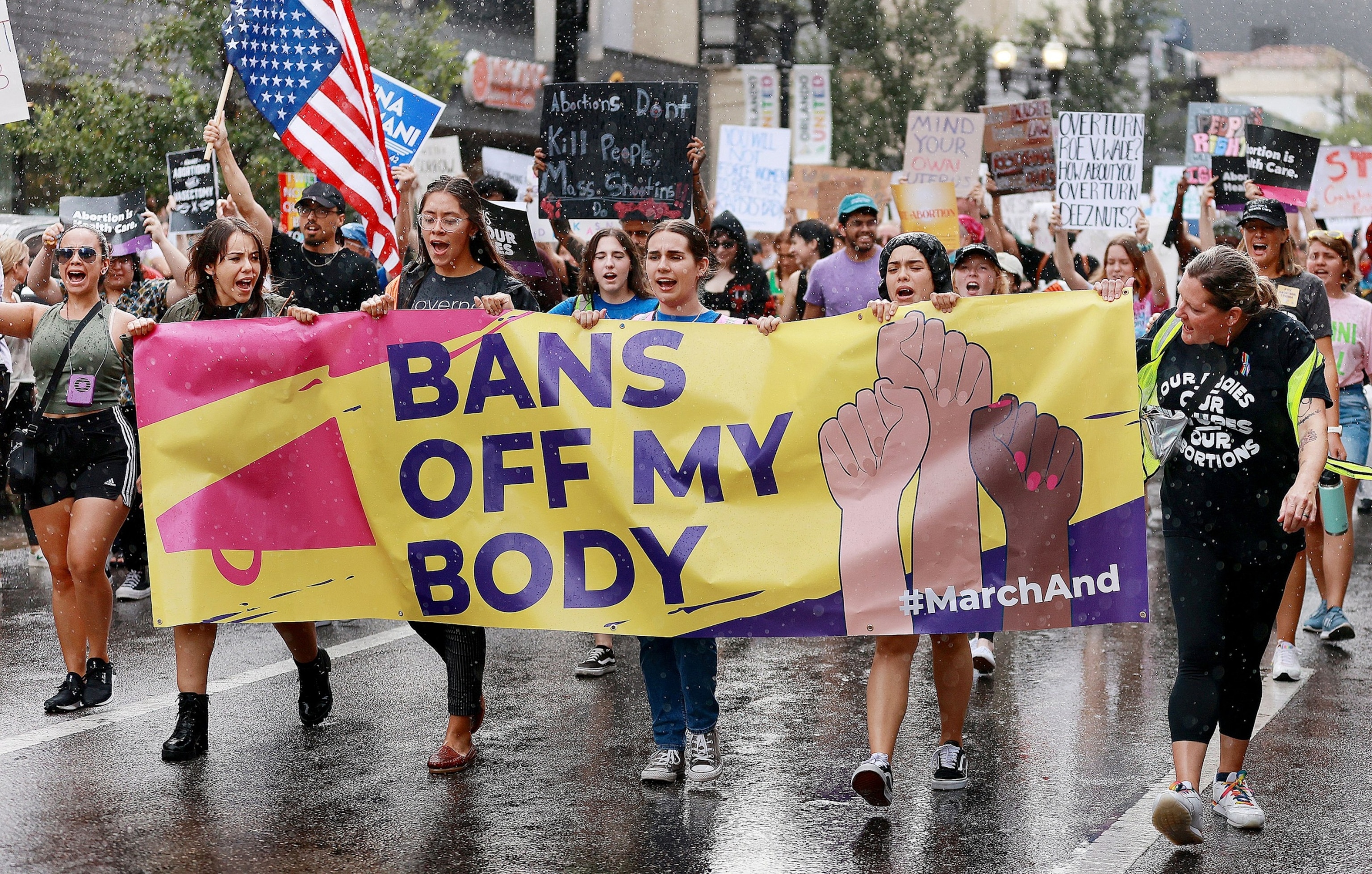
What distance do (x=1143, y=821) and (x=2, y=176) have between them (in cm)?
1811

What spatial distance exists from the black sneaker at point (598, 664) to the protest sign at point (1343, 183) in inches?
356

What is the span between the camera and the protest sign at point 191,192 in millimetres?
11461

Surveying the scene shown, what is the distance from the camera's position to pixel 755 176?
49.6 feet

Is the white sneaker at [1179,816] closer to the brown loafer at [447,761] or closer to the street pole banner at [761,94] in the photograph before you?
the brown loafer at [447,761]

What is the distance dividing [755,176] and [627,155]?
22.6 feet

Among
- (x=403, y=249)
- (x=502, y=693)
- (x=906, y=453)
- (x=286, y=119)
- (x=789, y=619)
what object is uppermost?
(x=286, y=119)

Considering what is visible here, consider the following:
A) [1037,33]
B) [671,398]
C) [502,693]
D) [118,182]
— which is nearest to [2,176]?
[118,182]

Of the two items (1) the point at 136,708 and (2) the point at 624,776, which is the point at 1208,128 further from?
(1) the point at 136,708

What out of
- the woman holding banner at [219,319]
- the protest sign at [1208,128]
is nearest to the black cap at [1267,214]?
the woman holding banner at [219,319]

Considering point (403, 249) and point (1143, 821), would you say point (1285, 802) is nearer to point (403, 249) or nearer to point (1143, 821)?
point (1143, 821)

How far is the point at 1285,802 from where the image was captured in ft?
16.8

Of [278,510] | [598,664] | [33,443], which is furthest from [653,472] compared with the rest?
[33,443]

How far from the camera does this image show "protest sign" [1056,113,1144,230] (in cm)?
1147

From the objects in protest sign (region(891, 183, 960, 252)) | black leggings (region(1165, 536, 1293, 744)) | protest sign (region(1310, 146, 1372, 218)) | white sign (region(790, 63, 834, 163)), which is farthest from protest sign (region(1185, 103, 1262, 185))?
black leggings (region(1165, 536, 1293, 744))
